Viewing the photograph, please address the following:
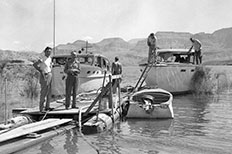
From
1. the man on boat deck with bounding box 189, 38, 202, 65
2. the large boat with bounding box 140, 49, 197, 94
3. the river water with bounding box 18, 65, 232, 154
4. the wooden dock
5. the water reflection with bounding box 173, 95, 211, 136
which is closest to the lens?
the wooden dock

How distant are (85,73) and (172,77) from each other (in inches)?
261

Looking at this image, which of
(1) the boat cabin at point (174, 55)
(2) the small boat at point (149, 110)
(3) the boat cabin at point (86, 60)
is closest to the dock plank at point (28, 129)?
(2) the small boat at point (149, 110)

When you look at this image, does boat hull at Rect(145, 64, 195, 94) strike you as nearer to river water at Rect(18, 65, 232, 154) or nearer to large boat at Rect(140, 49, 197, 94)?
large boat at Rect(140, 49, 197, 94)

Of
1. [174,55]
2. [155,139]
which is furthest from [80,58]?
[155,139]

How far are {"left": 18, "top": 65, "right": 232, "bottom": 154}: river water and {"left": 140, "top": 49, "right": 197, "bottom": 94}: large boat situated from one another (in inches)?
279

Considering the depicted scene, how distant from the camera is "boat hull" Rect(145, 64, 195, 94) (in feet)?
67.9

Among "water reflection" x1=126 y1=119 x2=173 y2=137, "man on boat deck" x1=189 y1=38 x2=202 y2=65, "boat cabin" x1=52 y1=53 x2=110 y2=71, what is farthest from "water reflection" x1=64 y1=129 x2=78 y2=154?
"man on boat deck" x1=189 y1=38 x2=202 y2=65

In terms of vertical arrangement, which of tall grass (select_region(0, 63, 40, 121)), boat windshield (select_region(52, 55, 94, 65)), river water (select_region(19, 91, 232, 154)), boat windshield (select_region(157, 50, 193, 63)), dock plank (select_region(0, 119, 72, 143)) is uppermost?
boat windshield (select_region(157, 50, 193, 63))

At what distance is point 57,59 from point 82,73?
2.24m

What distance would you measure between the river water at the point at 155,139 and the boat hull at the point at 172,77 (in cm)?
706

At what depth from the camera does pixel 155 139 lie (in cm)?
952

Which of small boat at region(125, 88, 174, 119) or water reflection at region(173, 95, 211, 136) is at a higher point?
small boat at region(125, 88, 174, 119)

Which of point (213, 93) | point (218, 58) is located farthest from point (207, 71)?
point (218, 58)

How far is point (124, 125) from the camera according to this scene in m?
11.5
